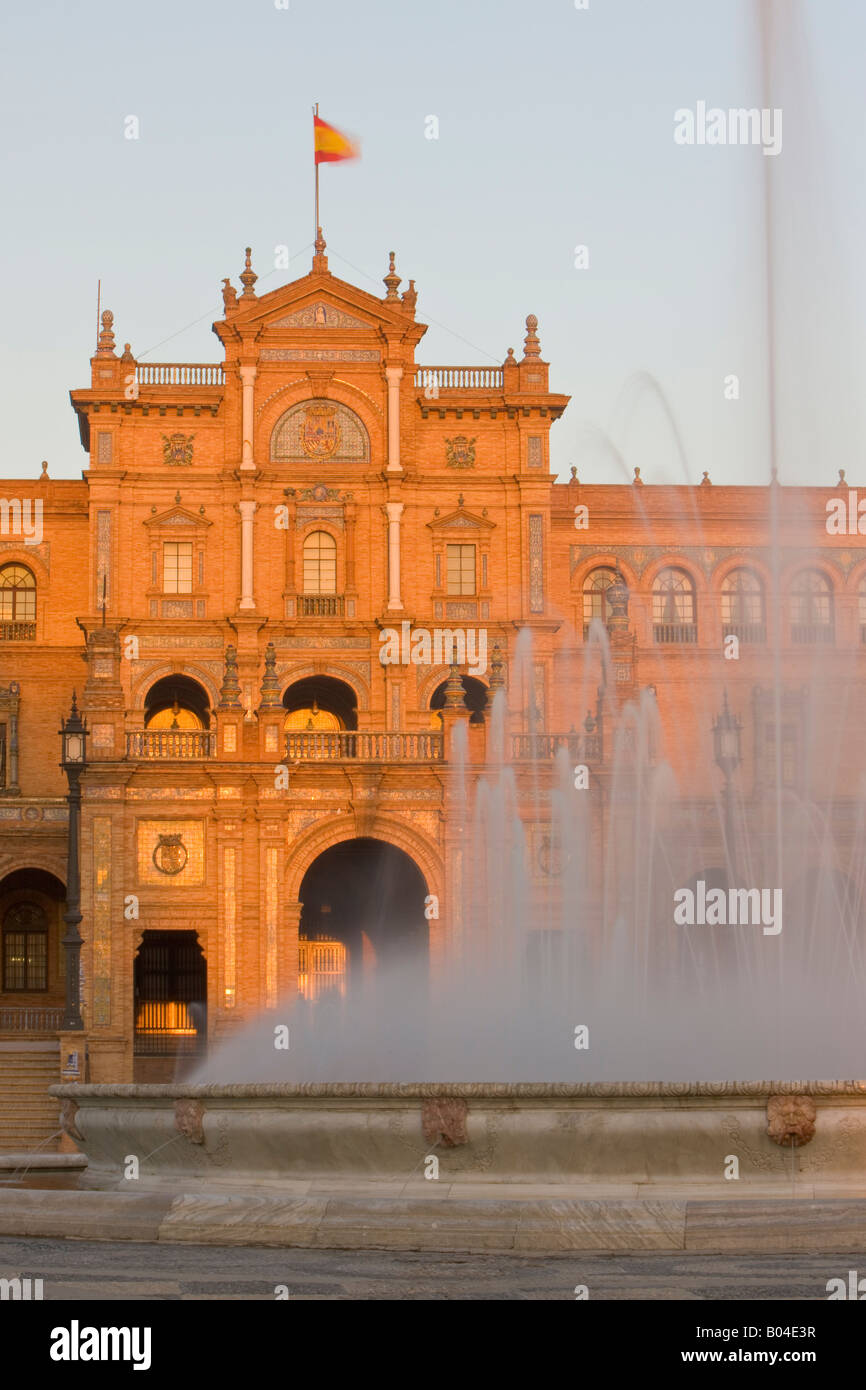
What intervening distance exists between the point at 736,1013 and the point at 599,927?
21.7 m

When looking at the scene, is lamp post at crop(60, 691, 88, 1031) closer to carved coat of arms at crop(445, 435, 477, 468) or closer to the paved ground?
carved coat of arms at crop(445, 435, 477, 468)

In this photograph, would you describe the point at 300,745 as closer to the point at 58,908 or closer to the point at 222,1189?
the point at 58,908

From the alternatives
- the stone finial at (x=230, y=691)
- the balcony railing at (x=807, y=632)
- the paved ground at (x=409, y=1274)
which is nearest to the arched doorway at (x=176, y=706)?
the stone finial at (x=230, y=691)

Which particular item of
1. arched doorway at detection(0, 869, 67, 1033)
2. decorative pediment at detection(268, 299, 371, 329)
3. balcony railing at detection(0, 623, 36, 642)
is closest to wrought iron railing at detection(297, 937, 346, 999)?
arched doorway at detection(0, 869, 67, 1033)

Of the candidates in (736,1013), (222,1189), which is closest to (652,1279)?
(222,1189)

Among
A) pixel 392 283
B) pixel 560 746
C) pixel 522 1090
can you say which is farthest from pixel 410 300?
pixel 522 1090

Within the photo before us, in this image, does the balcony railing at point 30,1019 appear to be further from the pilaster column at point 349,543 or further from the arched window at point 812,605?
the arched window at point 812,605

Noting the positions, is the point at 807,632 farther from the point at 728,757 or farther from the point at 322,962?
the point at 322,962

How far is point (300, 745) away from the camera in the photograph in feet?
139

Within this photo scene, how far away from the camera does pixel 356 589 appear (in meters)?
50.2

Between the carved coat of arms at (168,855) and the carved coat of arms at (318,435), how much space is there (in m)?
13.1

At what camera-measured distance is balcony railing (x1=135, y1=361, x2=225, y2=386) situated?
167 feet

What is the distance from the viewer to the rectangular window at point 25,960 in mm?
49875

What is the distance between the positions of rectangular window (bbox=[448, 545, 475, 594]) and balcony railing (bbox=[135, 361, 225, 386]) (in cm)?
734
